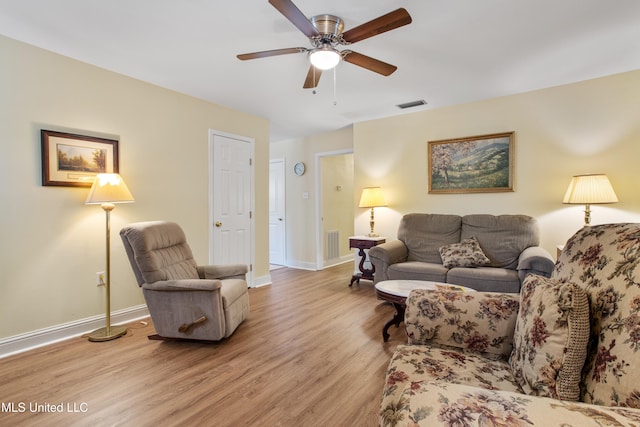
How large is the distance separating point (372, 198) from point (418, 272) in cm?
137

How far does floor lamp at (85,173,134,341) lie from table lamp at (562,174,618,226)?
4143 mm

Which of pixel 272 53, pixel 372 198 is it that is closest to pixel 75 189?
pixel 272 53

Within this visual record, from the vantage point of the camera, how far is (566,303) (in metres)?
1.05

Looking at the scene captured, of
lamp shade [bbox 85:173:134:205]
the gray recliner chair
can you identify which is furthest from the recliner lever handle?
lamp shade [bbox 85:173:134:205]

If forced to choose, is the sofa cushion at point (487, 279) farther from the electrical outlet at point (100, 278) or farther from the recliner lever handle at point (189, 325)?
the electrical outlet at point (100, 278)

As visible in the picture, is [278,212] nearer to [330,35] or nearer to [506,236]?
[506,236]

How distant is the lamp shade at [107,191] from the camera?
266 centimetres

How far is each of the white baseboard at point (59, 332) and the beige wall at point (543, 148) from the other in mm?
3325

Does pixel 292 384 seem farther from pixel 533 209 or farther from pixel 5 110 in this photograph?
pixel 533 209

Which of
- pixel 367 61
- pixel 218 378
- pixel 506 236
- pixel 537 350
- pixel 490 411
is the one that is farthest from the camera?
pixel 506 236

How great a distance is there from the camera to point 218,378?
2104 mm

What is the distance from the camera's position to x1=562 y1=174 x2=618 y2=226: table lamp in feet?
9.80

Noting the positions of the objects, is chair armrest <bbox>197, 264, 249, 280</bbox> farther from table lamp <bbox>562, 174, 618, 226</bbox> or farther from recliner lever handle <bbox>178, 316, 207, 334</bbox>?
table lamp <bbox>562, 174, 618, 226</bbox>

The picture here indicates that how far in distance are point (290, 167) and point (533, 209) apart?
12.7ft
